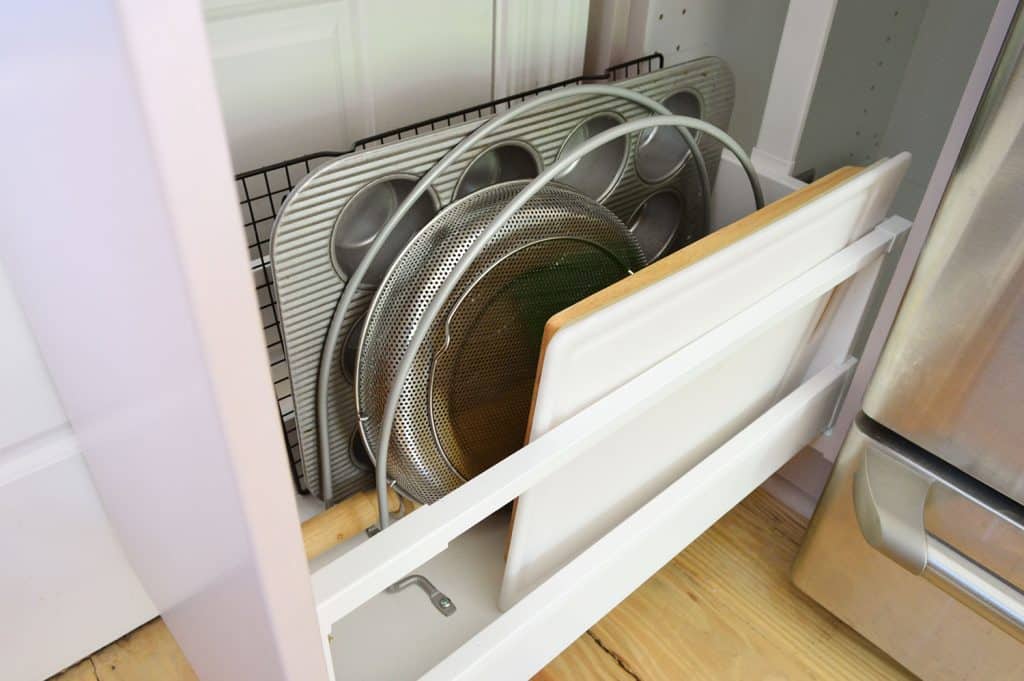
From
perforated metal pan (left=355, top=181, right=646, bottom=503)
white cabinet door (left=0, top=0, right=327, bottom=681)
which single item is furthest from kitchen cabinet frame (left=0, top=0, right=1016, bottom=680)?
perforated metal pan (left=355, top=181, right=646, bottom=503)

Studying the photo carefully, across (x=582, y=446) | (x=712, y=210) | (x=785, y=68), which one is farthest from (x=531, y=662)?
(x=785, y=68)

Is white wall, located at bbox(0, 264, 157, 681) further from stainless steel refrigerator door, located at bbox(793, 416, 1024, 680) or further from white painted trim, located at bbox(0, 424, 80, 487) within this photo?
stainless steel refrigerator door, located at bbox(793, 416, 1024, 680)

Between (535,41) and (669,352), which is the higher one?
(535,41)

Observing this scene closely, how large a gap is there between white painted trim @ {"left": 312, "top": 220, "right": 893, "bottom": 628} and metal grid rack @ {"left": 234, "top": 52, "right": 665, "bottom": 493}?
0.21 metres

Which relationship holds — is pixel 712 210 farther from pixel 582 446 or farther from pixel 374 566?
pixel 374 566

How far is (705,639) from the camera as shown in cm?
88

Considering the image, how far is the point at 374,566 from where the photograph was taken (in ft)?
1.52

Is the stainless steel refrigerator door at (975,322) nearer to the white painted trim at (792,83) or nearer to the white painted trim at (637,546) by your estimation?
the white painted trim at (637,546)

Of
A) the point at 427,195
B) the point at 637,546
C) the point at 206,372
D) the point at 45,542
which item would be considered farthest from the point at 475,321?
the point at 45,542

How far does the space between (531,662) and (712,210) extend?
471 millimetres

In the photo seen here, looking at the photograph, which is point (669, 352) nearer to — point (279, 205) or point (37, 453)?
point (279, 205)

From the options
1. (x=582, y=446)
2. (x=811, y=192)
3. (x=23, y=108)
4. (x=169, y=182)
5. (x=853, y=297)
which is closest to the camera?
(x=169, y=182)

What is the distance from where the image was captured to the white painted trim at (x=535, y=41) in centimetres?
80

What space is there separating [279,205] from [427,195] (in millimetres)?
139
